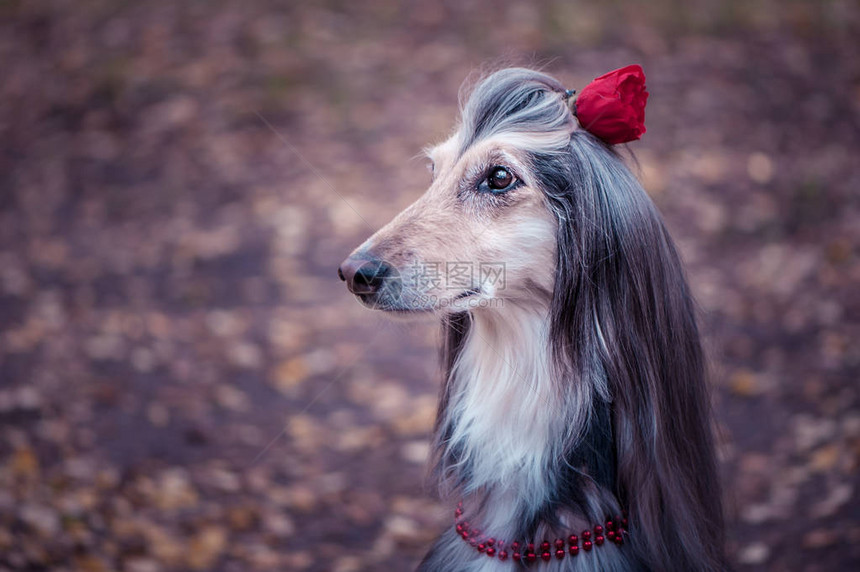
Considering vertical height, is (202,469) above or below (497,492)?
below

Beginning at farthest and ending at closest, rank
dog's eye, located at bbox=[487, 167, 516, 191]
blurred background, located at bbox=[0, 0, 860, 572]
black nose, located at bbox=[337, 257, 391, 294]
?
blurred background, located at bbox=[0, 0, 860, 572] → dog's eye, located at bbox=[487, 167, 516, 191] → black nose, located at bbox=[337, 257, 391, 294]

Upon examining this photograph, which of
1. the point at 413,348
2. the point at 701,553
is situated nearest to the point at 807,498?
the point at 701,553

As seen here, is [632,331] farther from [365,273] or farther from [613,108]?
[365,273]

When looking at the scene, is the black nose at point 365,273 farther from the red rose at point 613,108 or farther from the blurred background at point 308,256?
the red rose at point 613,108

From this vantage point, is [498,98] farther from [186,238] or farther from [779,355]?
[186,238]

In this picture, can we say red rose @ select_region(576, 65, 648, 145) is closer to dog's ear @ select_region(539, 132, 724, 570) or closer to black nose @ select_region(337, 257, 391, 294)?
dog's ear @ select_region(539, 132, 724, 570)

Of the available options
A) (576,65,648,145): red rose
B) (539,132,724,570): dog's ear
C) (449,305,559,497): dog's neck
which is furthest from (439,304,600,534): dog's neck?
(576,65,648,145): red rose

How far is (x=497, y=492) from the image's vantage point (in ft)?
7.98

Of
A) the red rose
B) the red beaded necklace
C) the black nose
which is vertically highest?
the red rose

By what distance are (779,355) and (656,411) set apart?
169 inches

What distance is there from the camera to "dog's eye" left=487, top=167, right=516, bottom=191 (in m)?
2.30

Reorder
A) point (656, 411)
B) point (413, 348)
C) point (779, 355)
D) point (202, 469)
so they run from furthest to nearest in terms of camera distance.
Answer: point (413, 348) → point (779, 355) → point (202, 469) → point (656, 411)

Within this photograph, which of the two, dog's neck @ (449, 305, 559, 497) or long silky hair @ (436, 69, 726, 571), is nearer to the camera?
long silky hair @ (436, 69, 726, 571)

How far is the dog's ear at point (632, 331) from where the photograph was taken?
2.21m
